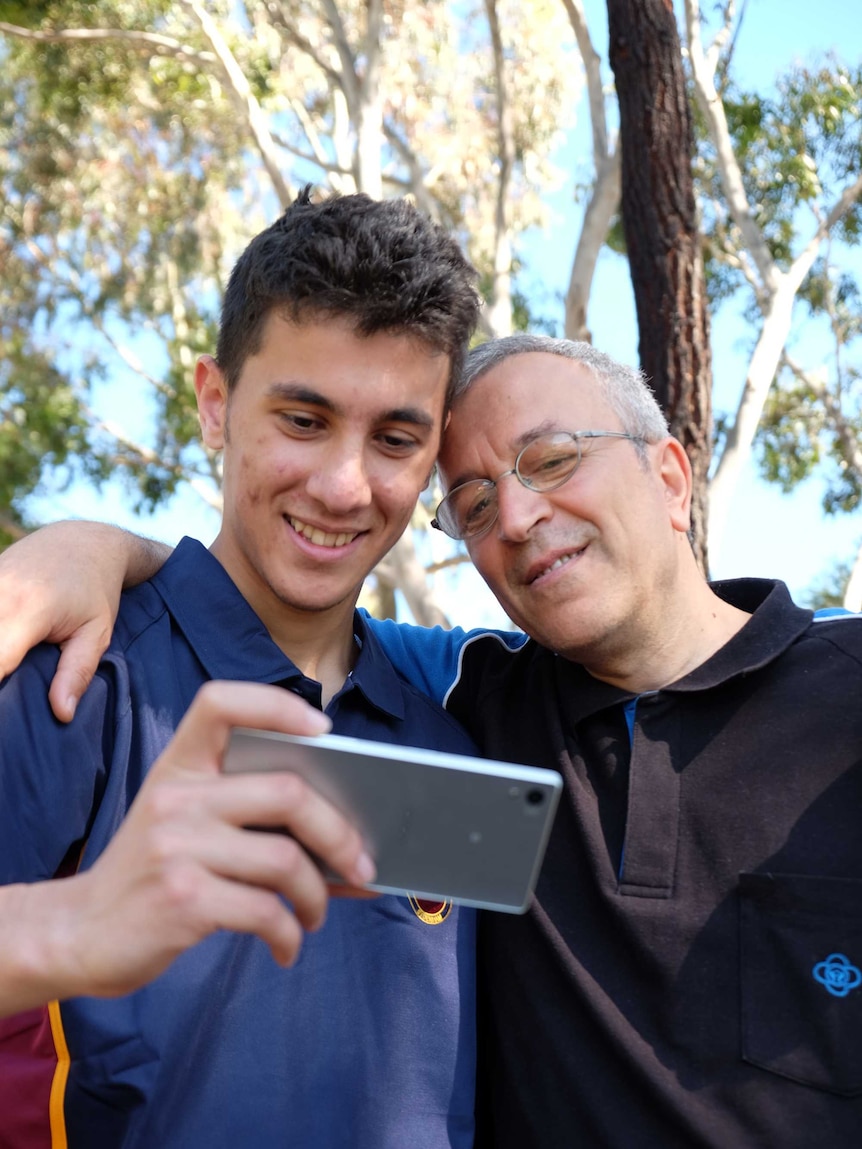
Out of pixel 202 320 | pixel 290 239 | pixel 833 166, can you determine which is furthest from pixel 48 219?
pixel 290 239

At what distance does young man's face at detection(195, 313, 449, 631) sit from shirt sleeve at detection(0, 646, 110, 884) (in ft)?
2.01

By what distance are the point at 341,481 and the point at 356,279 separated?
43cm

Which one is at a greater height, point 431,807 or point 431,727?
point 431,807

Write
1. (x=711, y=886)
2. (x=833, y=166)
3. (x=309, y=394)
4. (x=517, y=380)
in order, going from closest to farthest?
(x=711, y=886), (x=309, y=394), (x=517, y=380), (x=833, y=166)

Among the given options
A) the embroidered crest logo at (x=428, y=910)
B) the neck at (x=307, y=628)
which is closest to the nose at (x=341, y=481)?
the neck at (x=307, y=628)

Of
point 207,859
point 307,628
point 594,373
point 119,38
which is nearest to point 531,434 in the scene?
point 594,373

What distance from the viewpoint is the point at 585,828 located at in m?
→ 2.40

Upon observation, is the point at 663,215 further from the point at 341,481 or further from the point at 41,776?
the point at 41,776

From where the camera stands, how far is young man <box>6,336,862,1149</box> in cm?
217

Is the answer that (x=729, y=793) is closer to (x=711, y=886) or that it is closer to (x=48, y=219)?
(x=711, y=886)

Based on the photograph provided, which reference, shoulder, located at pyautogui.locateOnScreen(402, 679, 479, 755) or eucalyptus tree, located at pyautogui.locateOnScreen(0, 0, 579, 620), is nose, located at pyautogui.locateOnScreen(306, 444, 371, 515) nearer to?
shoulder, located at pyautogui.locateOnScreen(402, 679, 479, 755)

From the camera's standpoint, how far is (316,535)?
253 cm

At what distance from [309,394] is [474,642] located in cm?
88

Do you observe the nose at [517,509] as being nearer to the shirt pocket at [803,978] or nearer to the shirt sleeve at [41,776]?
the shirt pocket at [803,978]
